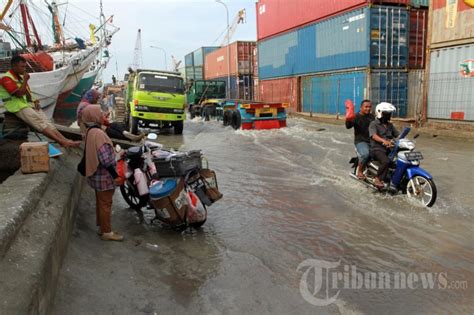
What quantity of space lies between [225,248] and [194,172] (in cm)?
104

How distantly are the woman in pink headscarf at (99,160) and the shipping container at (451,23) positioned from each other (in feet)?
43.7

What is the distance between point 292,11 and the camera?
24.5 meters

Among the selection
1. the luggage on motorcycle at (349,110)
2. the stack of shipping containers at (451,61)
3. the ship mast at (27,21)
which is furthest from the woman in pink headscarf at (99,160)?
the ship mast at (27,21)

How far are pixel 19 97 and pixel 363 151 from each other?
18.0 ft

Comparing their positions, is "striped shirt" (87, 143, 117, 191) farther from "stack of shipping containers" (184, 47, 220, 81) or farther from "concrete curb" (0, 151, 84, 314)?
"stack of shipping containers" (184, 47, 220, 81)

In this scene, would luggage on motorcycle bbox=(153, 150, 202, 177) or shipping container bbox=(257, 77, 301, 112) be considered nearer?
luggage on motorcycle bbox=(153, 150, 202, 177)

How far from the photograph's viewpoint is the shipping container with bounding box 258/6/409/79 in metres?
18.0

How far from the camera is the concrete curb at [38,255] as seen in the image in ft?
8.16

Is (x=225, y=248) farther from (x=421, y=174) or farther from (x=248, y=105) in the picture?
(x=248, y=105)

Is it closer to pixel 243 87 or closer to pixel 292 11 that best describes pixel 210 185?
pixel 292 11

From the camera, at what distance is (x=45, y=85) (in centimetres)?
1983

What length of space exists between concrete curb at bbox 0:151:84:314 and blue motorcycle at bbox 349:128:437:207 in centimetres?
478

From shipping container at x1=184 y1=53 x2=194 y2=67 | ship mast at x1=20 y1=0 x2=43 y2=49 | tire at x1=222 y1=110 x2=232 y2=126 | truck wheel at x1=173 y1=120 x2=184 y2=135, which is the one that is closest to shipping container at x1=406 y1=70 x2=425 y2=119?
tire at x1=222 y1=110 x2=232 y2=126

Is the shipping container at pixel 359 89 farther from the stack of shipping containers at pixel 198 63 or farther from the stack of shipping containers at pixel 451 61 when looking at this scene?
the stack of shipping containers at pixel 198 63
